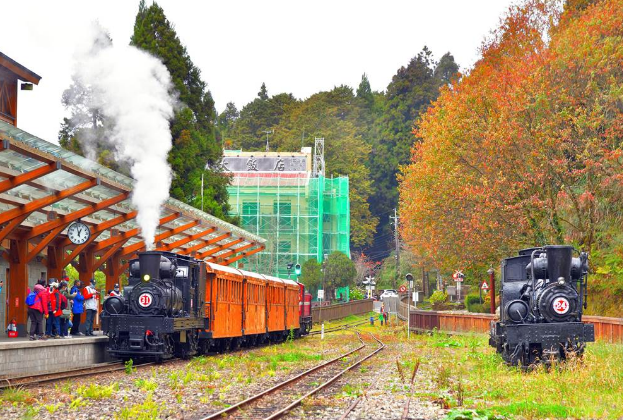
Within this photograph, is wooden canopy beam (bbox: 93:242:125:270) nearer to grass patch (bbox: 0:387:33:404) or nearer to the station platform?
the station platform

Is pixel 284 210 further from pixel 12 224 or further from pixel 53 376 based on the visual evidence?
pixel 53 376

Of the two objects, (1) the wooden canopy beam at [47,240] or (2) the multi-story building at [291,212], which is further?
(2) the multi-story building at [291,212]

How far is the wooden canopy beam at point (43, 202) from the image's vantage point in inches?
771

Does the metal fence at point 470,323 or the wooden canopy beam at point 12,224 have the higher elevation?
the wooden canopy beam at point 12,224

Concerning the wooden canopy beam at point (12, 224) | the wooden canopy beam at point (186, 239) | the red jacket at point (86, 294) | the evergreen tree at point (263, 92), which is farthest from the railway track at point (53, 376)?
the evergreen tree at point (263, 92)

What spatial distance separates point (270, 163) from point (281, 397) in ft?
235

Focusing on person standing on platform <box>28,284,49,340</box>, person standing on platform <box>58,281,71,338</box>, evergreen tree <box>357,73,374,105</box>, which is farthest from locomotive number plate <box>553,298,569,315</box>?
evergreen tree <box>357,73,374,105</box>

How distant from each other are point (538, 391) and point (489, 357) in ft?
26.5

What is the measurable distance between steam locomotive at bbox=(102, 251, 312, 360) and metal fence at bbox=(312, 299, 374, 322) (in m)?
25.1

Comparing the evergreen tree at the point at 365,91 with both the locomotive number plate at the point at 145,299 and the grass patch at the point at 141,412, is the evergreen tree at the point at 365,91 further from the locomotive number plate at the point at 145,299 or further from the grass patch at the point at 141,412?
the grass patch at the point at 141,412

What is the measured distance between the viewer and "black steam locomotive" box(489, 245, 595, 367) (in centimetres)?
1655

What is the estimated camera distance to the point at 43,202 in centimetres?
2027

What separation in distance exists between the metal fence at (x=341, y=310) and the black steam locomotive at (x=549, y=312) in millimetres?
35412

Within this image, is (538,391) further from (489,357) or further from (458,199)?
(458,199)
